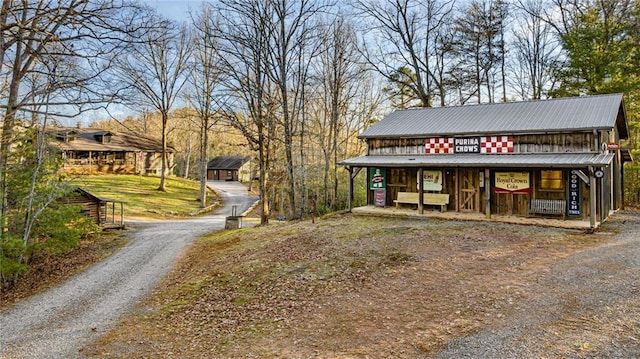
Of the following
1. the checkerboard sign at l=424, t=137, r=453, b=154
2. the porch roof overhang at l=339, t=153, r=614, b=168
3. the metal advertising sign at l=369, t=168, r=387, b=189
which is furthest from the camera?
the metal advertising sign at l=369, t=168, r=387, b=189

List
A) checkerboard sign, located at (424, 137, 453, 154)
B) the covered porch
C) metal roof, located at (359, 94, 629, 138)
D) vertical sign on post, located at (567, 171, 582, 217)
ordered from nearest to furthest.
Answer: the covered porch → vertical sign on post, located at (567, 171, 582, 217) → metal roof, located at (359, 94, 629, 138) → checkerboard sign, located at (424, 137, 453, 154)

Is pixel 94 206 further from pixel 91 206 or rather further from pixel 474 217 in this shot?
pixel 474 217

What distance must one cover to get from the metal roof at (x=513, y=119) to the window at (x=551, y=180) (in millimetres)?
1627

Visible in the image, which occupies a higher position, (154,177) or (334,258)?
(154,177)

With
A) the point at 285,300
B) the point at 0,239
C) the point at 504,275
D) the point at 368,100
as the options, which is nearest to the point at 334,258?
the point at 285,300

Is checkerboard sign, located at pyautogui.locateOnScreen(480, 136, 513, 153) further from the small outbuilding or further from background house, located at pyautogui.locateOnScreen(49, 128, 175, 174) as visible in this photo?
background house, located at pyautogui.locateOnScreen(49, 128, 175, 174)

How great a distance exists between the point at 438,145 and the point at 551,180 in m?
4.70

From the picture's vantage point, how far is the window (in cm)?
1506

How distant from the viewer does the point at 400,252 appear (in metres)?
11.3

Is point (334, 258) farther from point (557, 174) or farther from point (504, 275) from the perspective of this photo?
point (557, 174)

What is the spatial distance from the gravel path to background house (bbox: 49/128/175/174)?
38818mm

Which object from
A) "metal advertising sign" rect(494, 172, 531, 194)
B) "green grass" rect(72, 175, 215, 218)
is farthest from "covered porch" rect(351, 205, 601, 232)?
"green grass" rect(72, 175, 215, 218)

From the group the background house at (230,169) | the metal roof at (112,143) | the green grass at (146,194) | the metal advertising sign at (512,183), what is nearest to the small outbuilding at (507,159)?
the metal advertising sign at (512,183)

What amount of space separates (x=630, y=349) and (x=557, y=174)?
35.6 ft
